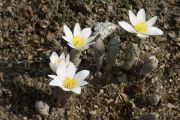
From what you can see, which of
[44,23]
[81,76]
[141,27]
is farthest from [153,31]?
[44,23]

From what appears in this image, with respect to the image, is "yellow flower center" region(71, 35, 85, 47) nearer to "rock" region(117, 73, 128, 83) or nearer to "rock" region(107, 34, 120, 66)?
"rock" region(107, 34, 120, 66)

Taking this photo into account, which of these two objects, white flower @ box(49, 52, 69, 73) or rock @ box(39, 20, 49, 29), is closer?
white flower @ box(49, 52, 69, 73)

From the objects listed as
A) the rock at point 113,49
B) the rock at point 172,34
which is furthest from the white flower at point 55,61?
the rock at point 172,34

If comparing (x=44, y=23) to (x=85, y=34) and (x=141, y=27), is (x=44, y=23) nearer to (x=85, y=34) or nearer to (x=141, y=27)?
(x=85, y=34)

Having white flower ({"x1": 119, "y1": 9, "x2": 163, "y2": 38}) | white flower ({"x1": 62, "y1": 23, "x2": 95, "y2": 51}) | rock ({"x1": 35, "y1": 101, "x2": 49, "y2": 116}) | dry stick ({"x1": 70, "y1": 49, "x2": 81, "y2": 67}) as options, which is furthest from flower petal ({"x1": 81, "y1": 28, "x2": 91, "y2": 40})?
rock ({"x1": 35, "y1": 101, "x2": 49, "y2": 116})

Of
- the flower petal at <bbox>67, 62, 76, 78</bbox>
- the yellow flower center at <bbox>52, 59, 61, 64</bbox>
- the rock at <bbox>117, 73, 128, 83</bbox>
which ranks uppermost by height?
the yellow flower center at <bbox>52, 59, 61, 64</bbox>

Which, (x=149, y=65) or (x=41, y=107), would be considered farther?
(x=149, y=65)
